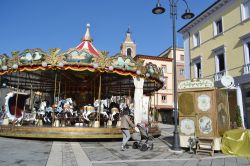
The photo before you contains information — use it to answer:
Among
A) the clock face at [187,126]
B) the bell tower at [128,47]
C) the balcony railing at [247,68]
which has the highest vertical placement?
the bell tower at [128,47]

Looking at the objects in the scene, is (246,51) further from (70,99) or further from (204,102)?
(70,99)

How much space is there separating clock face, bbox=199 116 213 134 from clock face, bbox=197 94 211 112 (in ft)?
1.17

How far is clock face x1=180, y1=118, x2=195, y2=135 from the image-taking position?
1017 centimetres

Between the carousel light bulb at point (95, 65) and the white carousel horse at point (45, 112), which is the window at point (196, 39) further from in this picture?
the white carousel horse at point (45, 112)

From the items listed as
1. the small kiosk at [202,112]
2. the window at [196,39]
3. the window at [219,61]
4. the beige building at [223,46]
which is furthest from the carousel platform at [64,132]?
the window at [196,39]

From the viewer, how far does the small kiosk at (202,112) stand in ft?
31.8

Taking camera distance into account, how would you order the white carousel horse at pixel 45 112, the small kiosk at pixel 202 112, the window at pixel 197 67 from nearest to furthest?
the small kiosk at pixel 202 112 < the white carousel horse at pixel 45 112 < the window at pixel 197 67

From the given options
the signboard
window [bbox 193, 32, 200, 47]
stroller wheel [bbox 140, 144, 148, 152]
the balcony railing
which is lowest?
stroller wheel [bbox 140, 144, 148, 152]

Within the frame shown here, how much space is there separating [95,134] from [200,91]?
5.78m

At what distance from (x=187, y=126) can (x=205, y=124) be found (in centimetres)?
77

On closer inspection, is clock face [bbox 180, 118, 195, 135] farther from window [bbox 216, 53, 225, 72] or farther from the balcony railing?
window [bbox 216, 53, 225, 72]

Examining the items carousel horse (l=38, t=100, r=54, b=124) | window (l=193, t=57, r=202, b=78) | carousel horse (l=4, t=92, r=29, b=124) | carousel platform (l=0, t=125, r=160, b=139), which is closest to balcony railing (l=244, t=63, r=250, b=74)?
window (l=193, t=57, r=202, b=78)

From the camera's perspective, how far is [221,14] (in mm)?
23281

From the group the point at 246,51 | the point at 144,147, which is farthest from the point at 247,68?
the point at 144,147
